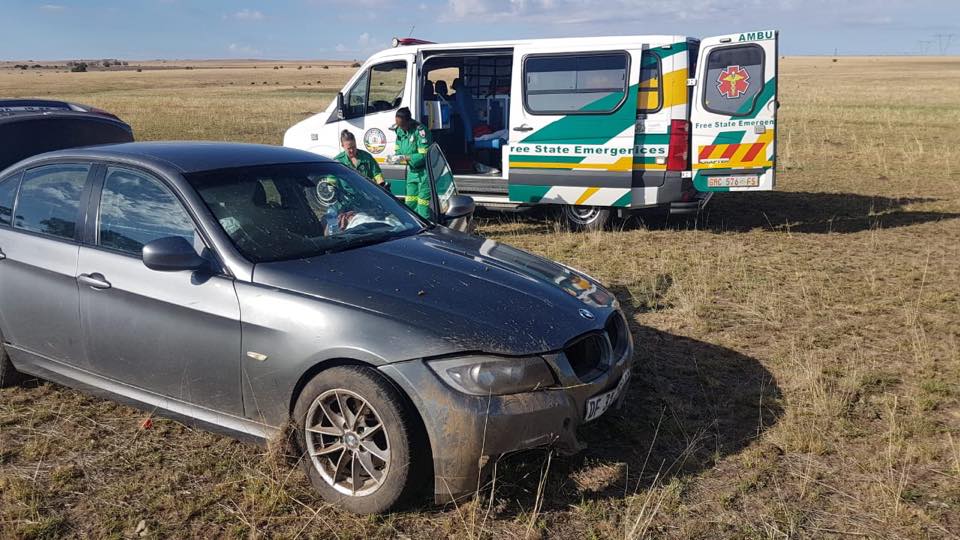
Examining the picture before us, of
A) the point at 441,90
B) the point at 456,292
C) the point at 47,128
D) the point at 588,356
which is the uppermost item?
the point at 441,90

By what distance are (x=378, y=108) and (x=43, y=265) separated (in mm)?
6741

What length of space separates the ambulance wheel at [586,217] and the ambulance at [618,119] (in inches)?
0.6

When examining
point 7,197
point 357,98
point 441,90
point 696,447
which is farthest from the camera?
point 441,90

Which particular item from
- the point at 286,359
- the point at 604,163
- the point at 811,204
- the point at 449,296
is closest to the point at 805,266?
the point at 604,163

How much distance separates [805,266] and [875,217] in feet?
11.7

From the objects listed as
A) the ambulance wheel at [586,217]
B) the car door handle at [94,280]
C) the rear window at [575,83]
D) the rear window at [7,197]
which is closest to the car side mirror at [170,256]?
the car door handle at [94,280]

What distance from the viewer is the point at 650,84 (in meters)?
9.09

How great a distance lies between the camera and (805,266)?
26.2ft

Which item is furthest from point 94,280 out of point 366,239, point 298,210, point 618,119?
point 618,119

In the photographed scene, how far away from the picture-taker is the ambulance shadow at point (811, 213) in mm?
10234

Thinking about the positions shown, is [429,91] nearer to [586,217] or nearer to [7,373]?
[586,217]

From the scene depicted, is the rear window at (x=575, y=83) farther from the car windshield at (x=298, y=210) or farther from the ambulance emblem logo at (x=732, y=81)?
the car windshield at (x=298, y=210)

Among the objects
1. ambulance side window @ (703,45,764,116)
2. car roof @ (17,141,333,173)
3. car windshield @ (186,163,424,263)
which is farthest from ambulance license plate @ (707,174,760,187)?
car roof @ (17,141,333,173)

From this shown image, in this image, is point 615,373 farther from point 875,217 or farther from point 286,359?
point 875,217
